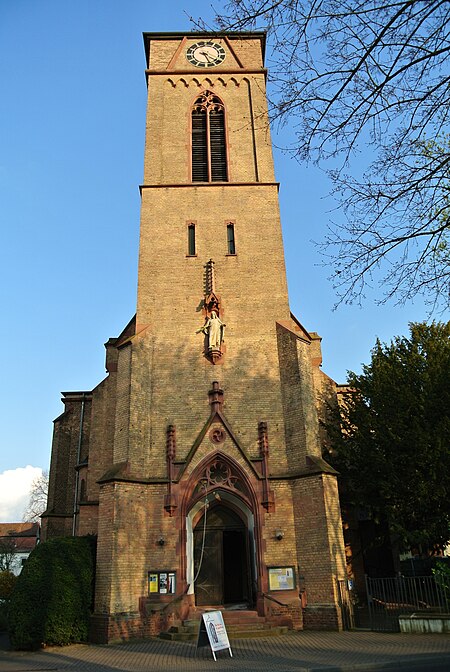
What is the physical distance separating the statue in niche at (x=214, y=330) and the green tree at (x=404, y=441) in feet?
19.1

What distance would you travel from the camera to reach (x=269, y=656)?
10898mm

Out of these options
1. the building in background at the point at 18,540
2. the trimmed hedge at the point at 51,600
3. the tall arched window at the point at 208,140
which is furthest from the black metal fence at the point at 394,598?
the building in background at the point at 18,540

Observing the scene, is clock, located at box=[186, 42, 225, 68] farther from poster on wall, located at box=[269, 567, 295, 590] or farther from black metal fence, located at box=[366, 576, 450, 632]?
black metal fence, located at box=[366, 576, 450, 632]

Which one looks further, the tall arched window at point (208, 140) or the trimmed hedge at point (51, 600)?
the tall arched window at point (208, 140)

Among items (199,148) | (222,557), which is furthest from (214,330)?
(199,148)

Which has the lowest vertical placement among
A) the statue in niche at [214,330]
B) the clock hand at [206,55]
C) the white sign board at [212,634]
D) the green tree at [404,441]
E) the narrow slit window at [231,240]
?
the white sign board at [212,634]

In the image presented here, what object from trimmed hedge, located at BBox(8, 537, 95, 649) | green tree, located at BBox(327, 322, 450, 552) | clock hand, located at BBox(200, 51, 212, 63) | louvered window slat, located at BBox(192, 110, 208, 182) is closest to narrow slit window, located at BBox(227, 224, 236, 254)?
louvered window slat, located at BBox(192, 110, 208, 182)

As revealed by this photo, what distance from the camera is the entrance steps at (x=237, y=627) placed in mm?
Result: 13586

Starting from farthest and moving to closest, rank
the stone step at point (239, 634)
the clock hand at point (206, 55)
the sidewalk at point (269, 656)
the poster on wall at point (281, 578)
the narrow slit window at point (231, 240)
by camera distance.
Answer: the clock hand at point (206, 55)
the narrow slit window at point (231, 240)
the poster on wall at point (281, 578)
the stone step at point (239, 634)
the sidewalk at point (269, 656)

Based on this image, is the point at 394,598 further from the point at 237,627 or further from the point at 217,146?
the point at 217,146

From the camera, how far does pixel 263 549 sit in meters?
15.4

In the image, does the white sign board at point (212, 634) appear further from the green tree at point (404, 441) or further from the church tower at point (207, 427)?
the green tree at point (404, 441)

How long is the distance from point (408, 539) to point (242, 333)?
8.43 meters

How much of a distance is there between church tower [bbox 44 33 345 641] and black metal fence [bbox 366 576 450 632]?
5.21 feet
